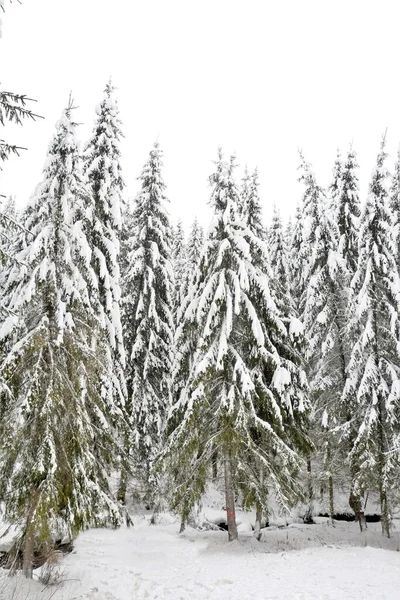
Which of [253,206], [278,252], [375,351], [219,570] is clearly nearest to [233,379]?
[219,570]

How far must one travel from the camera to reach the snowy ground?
958 cm

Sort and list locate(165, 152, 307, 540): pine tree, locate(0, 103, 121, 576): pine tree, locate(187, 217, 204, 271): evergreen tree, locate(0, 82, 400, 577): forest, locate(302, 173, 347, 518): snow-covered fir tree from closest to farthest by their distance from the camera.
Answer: locate(0, 103, 121, 576): pine tree, locate(0, 82, 400, 577): forest, locate(165, 152, 307, 540): pine tree, locate(302, 173, 347, 518): snow-covered fir tree, locate(187, 217, 204, 271): evergreen tree

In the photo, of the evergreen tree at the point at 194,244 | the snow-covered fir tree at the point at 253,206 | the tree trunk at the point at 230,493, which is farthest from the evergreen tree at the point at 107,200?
the evergreen tree at the point at 194,244

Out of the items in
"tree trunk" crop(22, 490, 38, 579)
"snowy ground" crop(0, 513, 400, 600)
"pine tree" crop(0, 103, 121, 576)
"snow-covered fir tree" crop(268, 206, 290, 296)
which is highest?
"snow-covered fir tree" crop(268, 206, 290, 296)

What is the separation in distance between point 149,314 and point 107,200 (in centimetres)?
623

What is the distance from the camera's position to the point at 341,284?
19.8m

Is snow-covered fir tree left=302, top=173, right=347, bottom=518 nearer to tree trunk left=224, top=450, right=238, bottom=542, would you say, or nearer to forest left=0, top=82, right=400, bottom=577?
forest left=0, top=82, right=400, bottom=577

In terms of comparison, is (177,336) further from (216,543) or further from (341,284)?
(341,284)

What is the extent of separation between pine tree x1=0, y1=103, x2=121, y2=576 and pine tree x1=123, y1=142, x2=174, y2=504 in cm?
733

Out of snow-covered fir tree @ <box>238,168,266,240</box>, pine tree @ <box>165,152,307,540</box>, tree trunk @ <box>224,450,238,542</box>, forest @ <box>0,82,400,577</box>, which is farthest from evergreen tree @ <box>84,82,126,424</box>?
snow-covered fir tree @ <box>238,168,266,240</box>

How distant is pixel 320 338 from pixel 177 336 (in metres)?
8.35

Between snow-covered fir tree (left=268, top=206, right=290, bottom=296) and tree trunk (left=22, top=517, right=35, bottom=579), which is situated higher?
snow-covered fir tree (left=268, top=206, right=290, bottom=296)

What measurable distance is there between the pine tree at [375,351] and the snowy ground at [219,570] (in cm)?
284

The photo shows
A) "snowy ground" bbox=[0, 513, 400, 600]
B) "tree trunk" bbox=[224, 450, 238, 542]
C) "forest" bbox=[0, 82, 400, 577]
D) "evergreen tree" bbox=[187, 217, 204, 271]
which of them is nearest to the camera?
"snowy ground" bbox=[0, 513, 400, 600]
